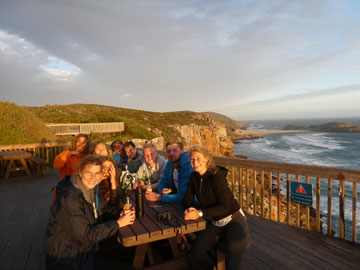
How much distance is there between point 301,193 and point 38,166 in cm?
808

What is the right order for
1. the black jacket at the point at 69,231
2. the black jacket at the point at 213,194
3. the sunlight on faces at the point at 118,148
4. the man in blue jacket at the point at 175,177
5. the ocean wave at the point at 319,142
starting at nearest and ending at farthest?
the black jacket at the point at 69,231 → the black jacket at the point at 213,194 → the man in blue jacket at the point at 175,177 → the sunlight on faces at the point at 118,148 → the ocean wave at the point at 319,142

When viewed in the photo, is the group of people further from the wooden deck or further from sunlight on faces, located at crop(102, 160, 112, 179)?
the wooden deck

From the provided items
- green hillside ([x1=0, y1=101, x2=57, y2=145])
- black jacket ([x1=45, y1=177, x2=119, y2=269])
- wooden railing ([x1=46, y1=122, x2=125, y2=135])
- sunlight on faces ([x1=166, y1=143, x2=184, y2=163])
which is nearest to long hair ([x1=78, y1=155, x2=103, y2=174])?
black jacket ([x1=45, y1=177, x2=119, y2=269])

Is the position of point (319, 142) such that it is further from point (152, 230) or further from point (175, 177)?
point (152, 230)

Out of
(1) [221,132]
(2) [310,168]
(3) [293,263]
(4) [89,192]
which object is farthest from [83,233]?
(1) [221,132]

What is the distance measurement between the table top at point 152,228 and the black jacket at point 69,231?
177 millimetres

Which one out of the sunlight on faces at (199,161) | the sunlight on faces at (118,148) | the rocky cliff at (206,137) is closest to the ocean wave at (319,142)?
the rocky cliff at (206,137)

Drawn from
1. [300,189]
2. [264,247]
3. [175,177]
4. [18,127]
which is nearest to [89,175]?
[175,177]

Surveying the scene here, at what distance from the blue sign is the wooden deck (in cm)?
55

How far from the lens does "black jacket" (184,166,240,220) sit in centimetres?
234

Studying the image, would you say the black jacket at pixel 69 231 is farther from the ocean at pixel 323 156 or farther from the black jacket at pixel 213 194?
the ocean at pixel 323 156

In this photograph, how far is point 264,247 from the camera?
3.06m

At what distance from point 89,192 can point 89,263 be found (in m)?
0.63

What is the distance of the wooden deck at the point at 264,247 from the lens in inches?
106
